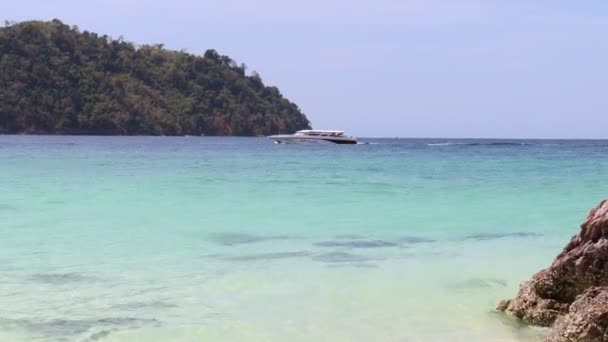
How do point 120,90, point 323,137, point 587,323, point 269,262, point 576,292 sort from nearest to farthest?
point 587,323 < point 576,292 < point 269,262 < point 323,137 < point 120,90

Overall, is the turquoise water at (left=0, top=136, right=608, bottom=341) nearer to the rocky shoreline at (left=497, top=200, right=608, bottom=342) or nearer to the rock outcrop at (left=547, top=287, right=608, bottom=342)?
the rocky shoreline at (left=497, top=200, right=608, bottom=342)

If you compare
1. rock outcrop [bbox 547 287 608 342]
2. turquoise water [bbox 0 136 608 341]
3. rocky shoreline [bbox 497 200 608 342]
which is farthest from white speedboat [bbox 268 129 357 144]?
rock outcrop [bbox 547 287 608 342]

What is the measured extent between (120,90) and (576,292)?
371 ft

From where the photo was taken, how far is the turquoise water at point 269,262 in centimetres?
562

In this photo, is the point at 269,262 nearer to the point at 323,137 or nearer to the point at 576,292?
the point at 576,292

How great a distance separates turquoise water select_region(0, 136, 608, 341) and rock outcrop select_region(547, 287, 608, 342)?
0.47 m

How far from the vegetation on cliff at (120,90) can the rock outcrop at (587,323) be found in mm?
100594

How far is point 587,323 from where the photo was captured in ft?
15.3

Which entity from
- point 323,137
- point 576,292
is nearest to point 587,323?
point 576,292

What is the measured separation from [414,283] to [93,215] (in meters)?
7.10

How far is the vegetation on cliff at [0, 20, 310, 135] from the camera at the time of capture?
10156 cm

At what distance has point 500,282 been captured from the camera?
730 centimetres

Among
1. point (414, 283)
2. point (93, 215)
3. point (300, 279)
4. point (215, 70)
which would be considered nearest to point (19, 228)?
point (93, 215)

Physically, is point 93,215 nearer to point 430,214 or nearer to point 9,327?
point 430,214
